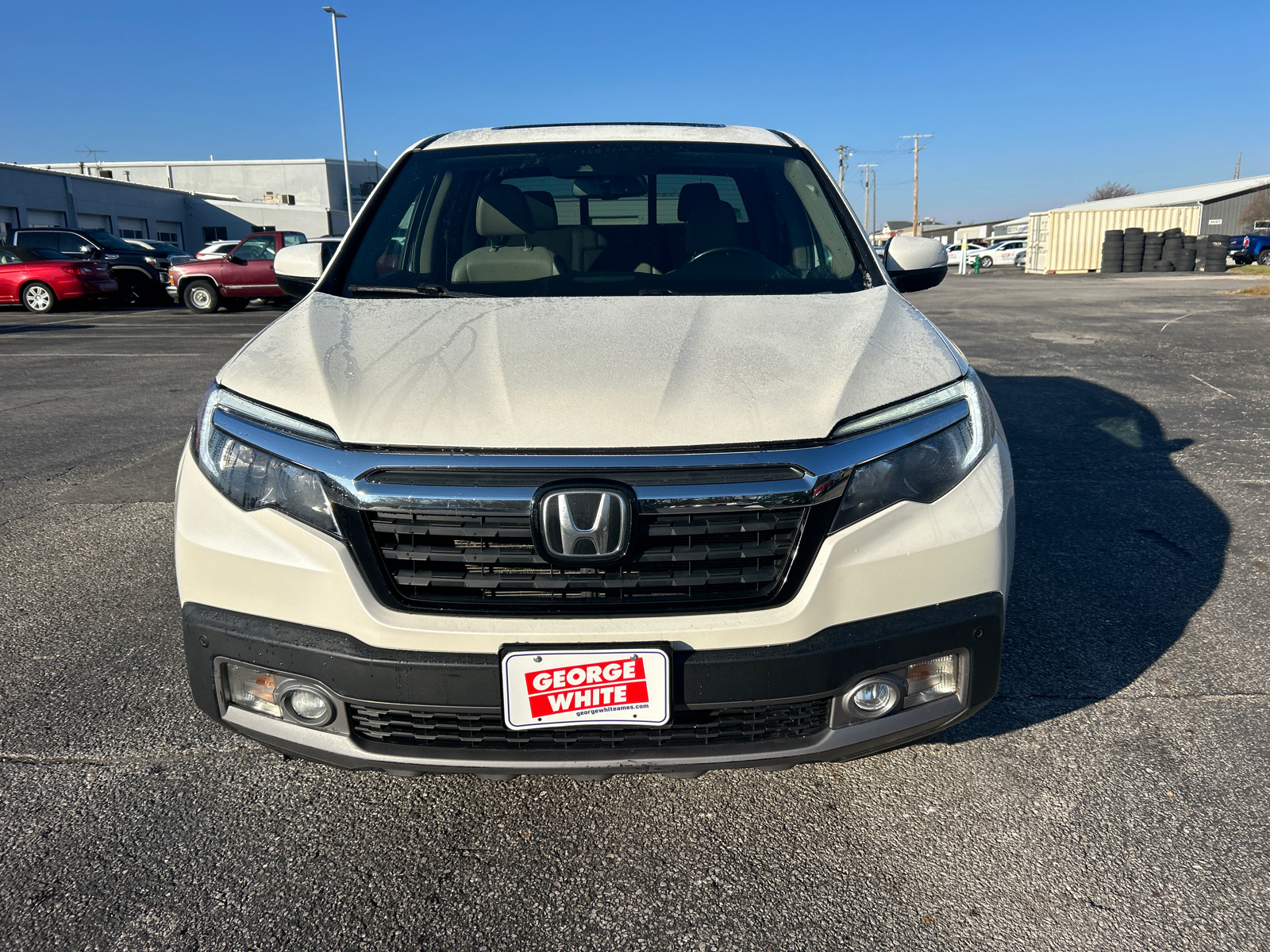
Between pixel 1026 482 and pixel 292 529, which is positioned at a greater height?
pixel 292 529

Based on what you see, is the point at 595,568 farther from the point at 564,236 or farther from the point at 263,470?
the point at 564,236

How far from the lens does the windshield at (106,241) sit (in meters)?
20.8

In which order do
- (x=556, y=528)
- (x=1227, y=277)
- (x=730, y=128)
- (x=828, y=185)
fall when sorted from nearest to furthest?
(x=556, y=528), (x=828, y=185), (x=730, y=128), (x=1227, y=277)

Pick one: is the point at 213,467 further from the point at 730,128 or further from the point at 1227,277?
the point at 1227,277

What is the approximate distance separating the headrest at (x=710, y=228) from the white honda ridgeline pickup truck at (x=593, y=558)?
99cm

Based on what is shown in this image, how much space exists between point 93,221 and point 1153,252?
44.1m

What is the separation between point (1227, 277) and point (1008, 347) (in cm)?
2132

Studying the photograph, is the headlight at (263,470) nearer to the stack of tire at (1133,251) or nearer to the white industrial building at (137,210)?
the white industrial building at (137,210)

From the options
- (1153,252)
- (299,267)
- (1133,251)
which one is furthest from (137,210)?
(299,267)

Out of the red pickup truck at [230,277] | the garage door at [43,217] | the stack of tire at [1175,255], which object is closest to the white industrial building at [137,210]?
the garage door at [43,217]

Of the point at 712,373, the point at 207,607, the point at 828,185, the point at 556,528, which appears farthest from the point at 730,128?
the point at 207,607

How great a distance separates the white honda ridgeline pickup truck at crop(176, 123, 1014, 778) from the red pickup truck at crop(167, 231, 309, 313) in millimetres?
17504

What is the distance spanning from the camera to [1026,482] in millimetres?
4805

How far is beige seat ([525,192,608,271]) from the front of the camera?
2951 mm
